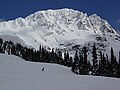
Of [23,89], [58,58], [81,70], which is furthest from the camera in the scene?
[58,58]

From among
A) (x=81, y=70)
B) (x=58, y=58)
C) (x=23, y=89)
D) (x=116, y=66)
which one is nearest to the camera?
(x=23, y=89)

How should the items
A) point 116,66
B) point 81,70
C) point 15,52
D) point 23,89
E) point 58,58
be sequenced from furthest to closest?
1. point 15,52
2. point 58,58
3. point 81,70
4. point 116,66
5. point 23,89

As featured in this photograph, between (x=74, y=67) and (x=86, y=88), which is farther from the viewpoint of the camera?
(x=74, y=67)

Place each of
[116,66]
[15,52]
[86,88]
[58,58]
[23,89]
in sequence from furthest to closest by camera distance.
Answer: [15,52] < [58,58] < [116,66] < [86,88] < [23,89]

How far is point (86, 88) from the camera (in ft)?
93.7

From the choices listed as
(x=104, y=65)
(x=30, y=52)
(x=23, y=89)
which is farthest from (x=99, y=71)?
(x=23, y=89)

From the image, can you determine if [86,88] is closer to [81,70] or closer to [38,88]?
[38,88]

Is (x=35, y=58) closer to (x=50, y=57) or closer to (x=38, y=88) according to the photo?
(x=50, y=57)

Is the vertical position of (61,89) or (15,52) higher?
(15,52)

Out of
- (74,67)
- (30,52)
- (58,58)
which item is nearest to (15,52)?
(30,52)

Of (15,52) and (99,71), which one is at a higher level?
(15,52)

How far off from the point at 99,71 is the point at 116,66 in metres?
5.81

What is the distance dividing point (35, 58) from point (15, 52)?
2488 centimetres

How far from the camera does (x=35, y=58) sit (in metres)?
138
